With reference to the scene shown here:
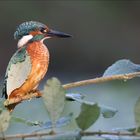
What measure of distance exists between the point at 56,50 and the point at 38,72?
7.27 m

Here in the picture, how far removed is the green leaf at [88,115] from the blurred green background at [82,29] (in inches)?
237

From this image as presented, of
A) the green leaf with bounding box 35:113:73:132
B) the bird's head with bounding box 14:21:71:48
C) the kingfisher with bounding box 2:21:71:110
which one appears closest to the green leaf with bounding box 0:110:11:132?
the green leaf with bounding box 35:113:73:132

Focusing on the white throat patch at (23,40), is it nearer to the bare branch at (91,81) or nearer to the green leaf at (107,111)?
the bare branch at (91,81)

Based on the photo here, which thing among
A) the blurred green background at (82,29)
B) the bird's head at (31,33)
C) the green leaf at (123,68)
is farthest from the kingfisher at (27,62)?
the blurred green background at (82,29)

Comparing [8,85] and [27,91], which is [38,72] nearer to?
[27,91]

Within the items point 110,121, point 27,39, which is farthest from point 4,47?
point 27,39

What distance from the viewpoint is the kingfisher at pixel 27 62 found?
0.98m

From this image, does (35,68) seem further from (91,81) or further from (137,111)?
(137,111)

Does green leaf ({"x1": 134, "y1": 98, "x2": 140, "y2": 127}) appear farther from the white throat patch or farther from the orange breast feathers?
the white throat patch

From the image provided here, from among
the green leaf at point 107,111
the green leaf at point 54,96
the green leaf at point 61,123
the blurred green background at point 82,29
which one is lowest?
the green leaf at point 61,123

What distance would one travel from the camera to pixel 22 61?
1.08 metres

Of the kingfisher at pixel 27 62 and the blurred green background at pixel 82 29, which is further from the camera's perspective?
the blurred green background at pixel 82 29

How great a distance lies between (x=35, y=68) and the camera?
3.69 ft

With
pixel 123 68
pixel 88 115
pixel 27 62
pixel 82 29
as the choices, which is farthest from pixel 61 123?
pixel 82 29
